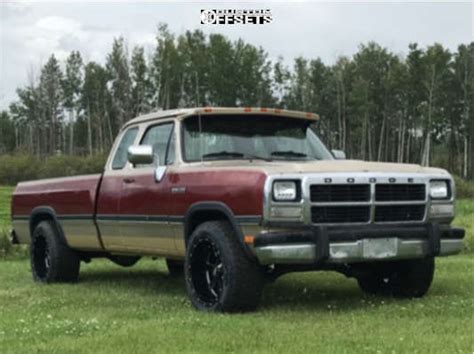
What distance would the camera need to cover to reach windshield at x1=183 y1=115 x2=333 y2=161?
7.91 meters

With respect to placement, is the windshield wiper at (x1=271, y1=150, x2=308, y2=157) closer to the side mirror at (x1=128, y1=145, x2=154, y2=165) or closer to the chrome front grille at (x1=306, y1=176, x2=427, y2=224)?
the side mirror at (x1=128, y1=145, x2=154, y2=165)

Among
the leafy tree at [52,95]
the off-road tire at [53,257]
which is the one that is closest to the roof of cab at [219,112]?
the off-road tire at [53,257]

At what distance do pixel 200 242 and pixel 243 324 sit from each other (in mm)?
1152

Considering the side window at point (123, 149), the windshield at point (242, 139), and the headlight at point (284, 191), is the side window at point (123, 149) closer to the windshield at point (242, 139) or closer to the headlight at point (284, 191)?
the windshield at point (242, 139)

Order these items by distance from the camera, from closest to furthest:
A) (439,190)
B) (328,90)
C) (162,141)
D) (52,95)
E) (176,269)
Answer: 1. (439,190)
2. (162,141)
3. (176,269)
4. (328,90)
5. (52,95)

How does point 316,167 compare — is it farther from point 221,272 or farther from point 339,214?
point 221,272

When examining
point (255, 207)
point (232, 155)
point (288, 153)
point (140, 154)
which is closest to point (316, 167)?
point (255, 207)

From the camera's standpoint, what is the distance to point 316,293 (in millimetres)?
8578

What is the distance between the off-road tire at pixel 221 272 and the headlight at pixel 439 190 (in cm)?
173

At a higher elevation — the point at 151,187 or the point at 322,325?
the point at 151,187

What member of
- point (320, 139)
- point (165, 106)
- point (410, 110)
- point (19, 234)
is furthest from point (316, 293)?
point (410, 110)

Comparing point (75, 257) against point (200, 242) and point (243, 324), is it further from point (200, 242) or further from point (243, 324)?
point (243, 324)

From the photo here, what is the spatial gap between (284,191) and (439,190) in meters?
1.63

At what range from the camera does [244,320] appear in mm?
6570
